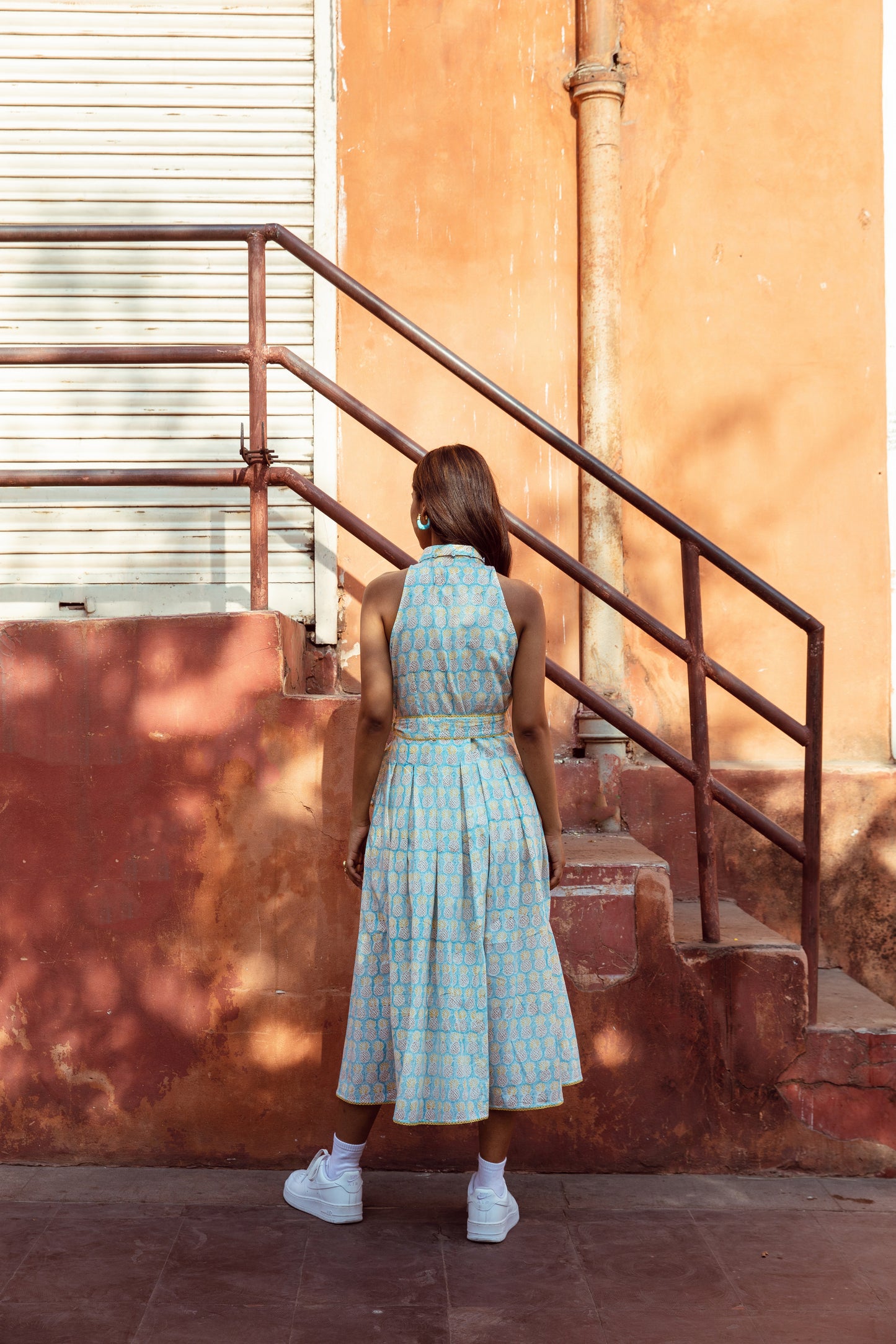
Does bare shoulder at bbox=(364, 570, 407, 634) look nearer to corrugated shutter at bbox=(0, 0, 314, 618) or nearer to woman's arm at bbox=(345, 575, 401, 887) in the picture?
woman's arm at bbox=(345, 575, 401, 887)

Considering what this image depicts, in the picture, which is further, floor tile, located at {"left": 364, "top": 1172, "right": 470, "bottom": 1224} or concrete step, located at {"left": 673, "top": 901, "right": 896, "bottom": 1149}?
concrete step, located at {"left": 673, "top": 901, "right": 896, "bottom": 1149}

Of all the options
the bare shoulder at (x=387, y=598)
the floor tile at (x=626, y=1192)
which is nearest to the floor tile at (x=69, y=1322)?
the floor tile at (x=626, y=1192)

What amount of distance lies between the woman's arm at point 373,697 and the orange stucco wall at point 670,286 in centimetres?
169

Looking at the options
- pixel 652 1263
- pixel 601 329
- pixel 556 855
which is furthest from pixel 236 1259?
pixel 601 329

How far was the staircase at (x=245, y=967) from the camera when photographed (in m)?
3.37

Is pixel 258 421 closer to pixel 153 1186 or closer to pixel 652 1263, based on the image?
pixel 153 1186

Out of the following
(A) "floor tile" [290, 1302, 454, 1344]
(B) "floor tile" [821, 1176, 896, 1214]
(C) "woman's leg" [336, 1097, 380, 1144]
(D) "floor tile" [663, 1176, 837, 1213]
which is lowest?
(B) "floor tile" [821, 1176, 896, 1214]

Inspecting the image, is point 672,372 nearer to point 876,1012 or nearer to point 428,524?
point 428,524

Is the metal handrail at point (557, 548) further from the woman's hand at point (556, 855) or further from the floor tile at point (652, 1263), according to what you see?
the floor tile at point (652, 1263)

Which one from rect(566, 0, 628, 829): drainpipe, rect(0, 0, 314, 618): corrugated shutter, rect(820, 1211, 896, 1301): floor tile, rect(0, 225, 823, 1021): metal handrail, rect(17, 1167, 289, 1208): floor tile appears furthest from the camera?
rect(0, 0, 314, 618): corrugated shutter

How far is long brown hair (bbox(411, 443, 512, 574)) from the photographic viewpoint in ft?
9.37

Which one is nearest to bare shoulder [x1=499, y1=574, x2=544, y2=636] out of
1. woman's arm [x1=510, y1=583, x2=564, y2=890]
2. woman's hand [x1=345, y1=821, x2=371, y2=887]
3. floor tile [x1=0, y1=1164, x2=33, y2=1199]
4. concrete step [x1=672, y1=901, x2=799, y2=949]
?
woman's arm [x1=510, y1=583, x2=564, y2=890]

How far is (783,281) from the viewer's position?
4.61m

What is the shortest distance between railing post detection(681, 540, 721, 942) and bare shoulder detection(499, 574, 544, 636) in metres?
0.75
